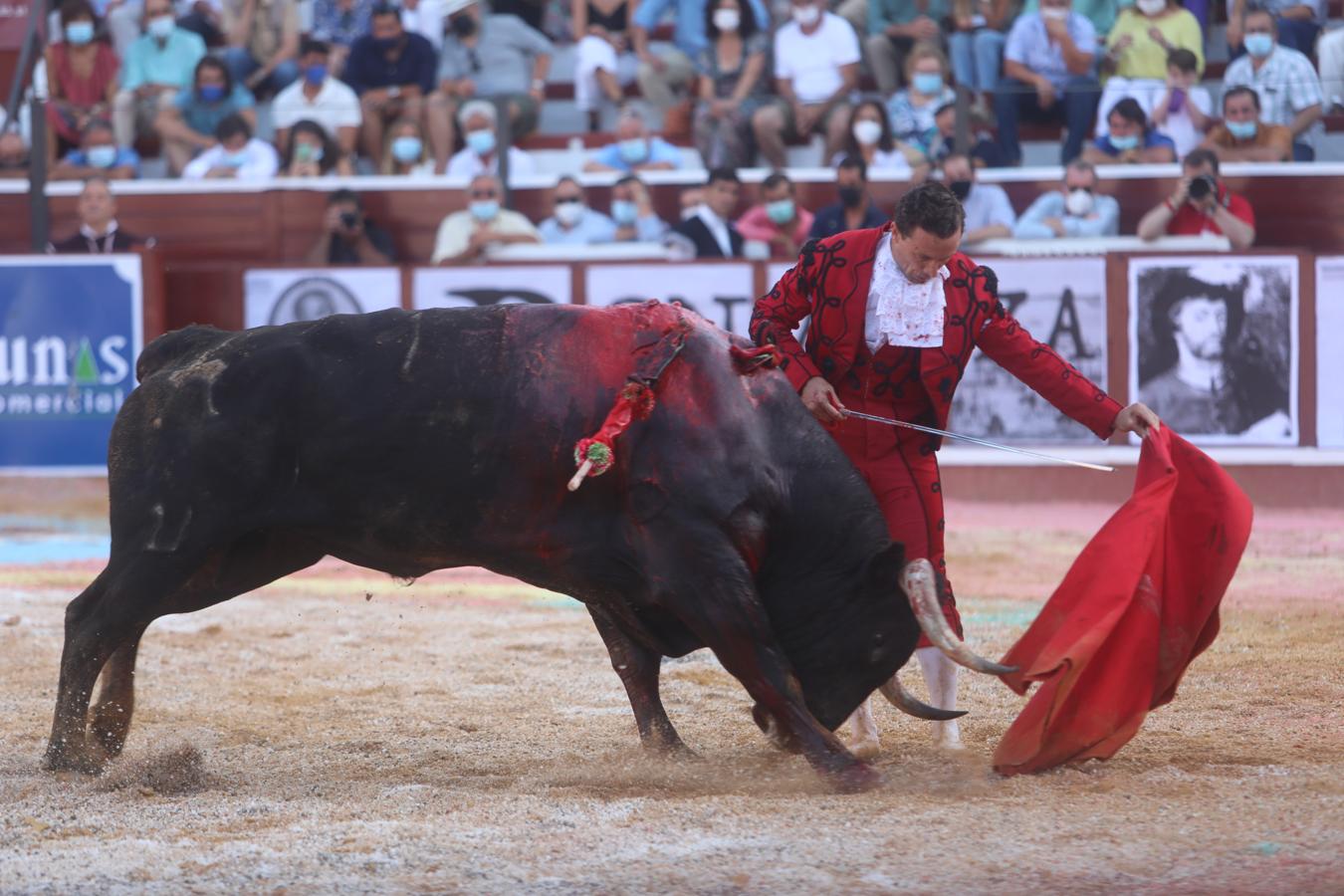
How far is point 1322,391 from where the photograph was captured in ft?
31.3

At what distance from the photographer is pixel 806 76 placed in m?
10.9

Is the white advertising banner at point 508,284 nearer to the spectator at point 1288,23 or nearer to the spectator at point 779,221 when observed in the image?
the spectator at point 779,221

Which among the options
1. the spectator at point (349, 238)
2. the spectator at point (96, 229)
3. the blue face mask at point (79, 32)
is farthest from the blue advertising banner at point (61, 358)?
the blue face mask at point (79, 32)

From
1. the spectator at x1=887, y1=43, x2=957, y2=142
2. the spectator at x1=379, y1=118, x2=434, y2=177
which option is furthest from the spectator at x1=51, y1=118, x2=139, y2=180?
the spectator at x1=887, y1=43, x2=957, y2=142

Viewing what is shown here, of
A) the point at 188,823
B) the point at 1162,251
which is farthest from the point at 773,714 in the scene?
the point at 1162,251

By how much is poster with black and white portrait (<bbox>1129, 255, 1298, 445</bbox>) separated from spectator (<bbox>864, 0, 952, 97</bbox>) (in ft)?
7.03

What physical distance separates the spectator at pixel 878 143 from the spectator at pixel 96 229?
431 centimetres

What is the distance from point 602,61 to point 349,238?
2109 mm

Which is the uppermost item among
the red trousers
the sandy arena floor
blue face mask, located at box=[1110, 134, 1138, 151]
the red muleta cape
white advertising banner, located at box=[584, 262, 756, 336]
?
blue face mask, located at box=[1110, 134, 1138, 151]

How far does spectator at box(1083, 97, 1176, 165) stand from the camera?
1006cm

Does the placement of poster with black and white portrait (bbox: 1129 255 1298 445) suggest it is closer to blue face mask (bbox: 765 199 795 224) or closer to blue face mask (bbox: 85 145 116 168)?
blue face mask (bbox: 765 199 795 224)

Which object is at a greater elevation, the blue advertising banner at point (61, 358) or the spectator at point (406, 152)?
the spectator at point (406, 152)

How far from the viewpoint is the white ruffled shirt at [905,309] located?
4.47 m

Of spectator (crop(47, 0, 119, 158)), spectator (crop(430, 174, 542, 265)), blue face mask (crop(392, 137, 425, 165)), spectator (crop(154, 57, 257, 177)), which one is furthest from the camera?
spectator (crop(47, 0, 119, 158))
